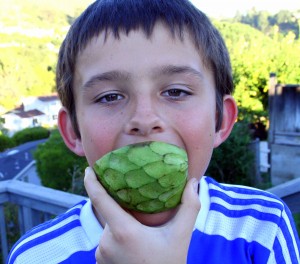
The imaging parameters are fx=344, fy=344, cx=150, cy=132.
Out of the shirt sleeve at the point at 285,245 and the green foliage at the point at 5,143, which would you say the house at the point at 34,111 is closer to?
the green foliage at the point at 5,143

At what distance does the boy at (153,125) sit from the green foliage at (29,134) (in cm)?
2138

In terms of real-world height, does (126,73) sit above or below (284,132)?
above

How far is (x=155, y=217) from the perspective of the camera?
876 millimetres

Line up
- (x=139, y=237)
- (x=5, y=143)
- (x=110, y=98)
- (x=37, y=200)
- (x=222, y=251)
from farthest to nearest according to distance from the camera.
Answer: (x=5, y=143) → (x=37, y=200) → (x=222, y=251) → (x=110, y=98) → (x=139, y=237)

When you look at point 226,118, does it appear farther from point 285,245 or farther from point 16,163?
point 16,163

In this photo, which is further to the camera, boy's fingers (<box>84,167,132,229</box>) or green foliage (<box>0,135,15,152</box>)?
green foliage (<box>0,135,15,152</box>)

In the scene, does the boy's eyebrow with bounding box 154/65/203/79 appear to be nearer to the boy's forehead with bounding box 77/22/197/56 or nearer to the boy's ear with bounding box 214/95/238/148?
the boy's forehead with bounding box 77/22/197/56

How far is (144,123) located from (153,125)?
0.08 ft

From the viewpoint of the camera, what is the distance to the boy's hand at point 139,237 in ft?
2.49

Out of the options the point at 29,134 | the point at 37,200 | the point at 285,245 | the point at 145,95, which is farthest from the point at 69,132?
the point at 29,134

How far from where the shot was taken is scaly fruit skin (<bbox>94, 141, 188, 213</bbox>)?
2.64 feet

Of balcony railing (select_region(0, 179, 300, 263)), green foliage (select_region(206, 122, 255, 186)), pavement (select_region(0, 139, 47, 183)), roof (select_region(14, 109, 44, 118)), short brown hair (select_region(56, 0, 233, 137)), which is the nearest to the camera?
short brown hair (select_region(56, 0, 233, 137))

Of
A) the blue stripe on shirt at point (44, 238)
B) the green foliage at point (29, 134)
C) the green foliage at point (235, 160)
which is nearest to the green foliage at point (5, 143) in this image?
the green foliage at point (29, 134)

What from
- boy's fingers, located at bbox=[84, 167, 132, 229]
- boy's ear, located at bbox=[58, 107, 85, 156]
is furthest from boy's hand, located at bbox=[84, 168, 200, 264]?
boy's ear, located at bbox=[58, 107, 85, 156]
